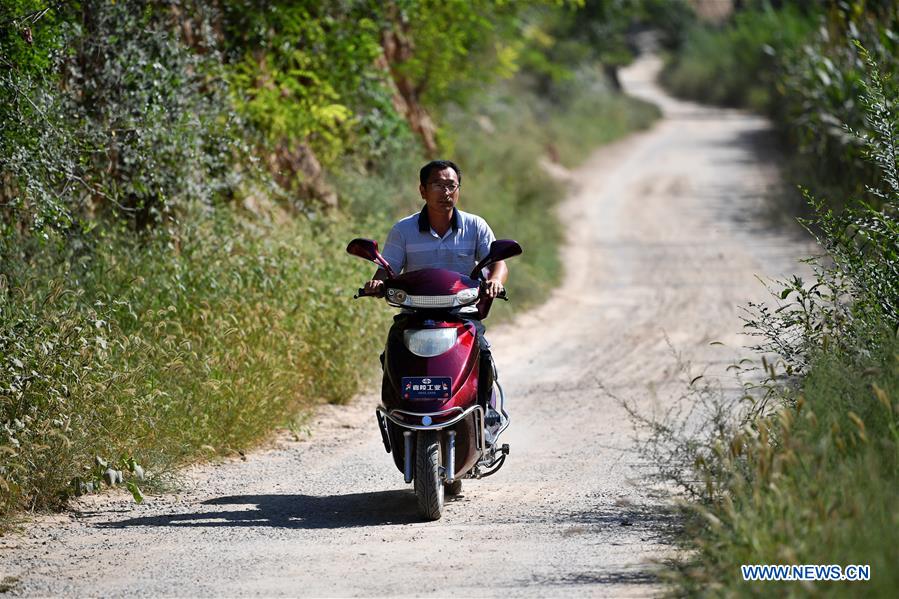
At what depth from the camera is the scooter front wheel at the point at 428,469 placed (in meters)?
6.89

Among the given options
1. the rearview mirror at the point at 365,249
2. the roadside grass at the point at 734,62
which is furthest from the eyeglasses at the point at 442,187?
the roadside grass at the point at 734,62

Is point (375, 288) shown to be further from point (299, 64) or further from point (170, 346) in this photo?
point (299, 64)

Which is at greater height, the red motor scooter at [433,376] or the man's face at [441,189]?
the man's face at [441,189]

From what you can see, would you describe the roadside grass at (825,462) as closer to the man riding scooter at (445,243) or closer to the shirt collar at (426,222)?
the man riding scooter at (445,243)

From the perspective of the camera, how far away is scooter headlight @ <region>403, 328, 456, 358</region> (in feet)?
22.8

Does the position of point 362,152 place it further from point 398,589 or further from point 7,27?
point 398,589

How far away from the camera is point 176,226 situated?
37.1 feet

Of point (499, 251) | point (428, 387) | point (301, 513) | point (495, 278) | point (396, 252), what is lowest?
point (301, 513)

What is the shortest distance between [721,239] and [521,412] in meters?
12.8

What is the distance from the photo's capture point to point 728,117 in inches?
1923

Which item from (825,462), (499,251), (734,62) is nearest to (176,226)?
(499,251)

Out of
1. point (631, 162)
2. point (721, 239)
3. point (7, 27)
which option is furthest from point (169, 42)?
point (631, 162)

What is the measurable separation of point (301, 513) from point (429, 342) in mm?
1376

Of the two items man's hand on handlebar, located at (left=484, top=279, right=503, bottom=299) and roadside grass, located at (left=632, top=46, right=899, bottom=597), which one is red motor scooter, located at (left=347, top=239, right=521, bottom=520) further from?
roadside grass, located at (left=632, top=46, right=899, bottom=597)
